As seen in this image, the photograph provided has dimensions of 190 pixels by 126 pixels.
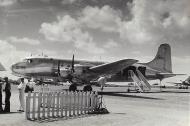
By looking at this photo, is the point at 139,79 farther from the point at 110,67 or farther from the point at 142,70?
the point at 110,67

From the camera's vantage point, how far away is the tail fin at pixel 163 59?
37.9m

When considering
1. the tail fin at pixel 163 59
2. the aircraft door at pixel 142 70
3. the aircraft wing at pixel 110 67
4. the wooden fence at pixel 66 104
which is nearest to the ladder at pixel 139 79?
the aircraft door at pixel 142 70

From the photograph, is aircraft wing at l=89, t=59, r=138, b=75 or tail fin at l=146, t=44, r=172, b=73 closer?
aircraft wing at l=89, t=59, r=138, b=75

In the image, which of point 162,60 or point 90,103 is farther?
point 162,60

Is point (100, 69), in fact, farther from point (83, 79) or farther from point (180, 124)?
point (180, 124)

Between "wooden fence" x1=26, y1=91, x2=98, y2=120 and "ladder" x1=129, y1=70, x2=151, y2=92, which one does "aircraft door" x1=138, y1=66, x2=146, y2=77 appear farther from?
"wooden fence" x1=26, y1=91, x2=98, y2=120

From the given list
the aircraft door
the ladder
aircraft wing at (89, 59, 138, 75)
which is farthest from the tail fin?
aircraft wing at (89, 59, 138, 75)

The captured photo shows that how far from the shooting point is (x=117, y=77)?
3114 centimetres

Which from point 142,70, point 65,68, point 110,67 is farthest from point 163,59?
point 65,68

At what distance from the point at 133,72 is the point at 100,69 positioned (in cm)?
634

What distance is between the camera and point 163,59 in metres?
38.6

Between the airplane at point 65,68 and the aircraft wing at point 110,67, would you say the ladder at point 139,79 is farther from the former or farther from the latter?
the aircraft wing at point 110,67

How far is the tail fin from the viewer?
37906 mm

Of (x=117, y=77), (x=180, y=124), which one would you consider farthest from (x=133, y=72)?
(x=180, y=124)
